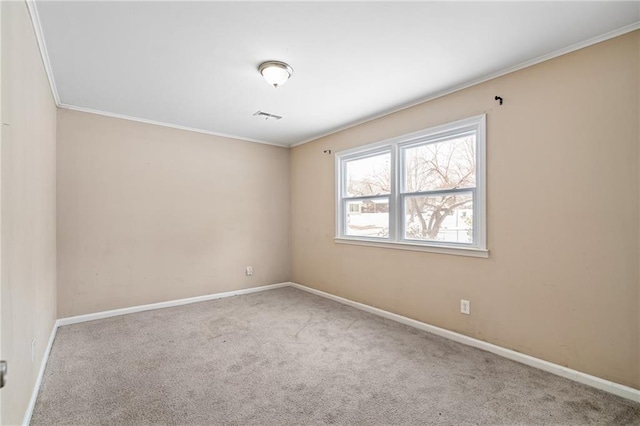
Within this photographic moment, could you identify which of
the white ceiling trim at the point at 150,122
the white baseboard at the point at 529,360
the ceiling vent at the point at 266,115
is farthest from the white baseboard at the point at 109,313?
the ceiling vent at the point at 266,115

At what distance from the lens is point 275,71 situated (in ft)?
8.44

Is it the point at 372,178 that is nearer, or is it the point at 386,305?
the point at 386,305

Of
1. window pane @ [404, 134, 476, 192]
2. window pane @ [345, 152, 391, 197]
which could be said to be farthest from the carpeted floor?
window pane @ [345, 152, 391, 197]

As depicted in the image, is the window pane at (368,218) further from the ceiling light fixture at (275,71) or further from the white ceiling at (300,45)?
the ceiling light fixture at (275,71)

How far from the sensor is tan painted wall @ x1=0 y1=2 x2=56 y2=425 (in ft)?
4.86

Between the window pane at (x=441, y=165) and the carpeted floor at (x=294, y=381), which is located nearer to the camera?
the carpeted floor at (x=294, y=381)

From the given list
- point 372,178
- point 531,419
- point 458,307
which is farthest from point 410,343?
point 372,178

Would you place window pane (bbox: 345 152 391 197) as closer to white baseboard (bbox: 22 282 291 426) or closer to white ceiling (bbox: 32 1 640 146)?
white ceiling (bbox: 32 1 640 146)

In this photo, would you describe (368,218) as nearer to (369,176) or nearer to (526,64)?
(369,176)

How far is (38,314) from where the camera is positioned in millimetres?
2340

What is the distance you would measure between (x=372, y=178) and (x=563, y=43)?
2.26m

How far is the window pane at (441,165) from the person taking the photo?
3059mm

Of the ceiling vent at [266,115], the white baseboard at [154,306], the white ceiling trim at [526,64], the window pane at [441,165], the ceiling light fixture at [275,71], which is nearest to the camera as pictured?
the white ceiling trim at [526,64]

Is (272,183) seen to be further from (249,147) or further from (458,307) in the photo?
(458,307)
